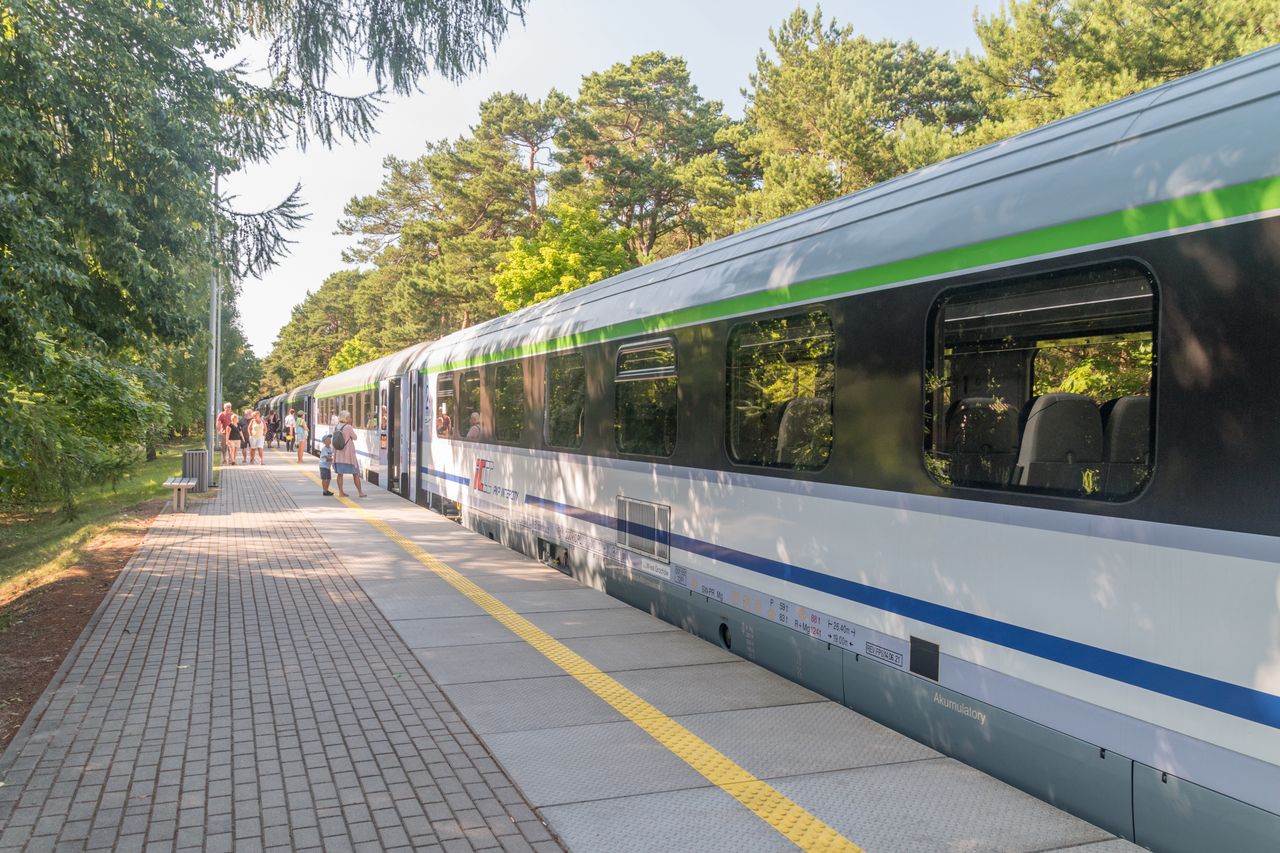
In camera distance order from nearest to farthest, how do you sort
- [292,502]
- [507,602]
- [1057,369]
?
1. [1057,369]
2. [507,602]
3. [292,502]

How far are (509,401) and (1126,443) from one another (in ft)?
28.6

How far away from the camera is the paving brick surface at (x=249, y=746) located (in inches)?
161

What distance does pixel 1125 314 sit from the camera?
376 cm

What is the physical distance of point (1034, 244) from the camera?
4086mm

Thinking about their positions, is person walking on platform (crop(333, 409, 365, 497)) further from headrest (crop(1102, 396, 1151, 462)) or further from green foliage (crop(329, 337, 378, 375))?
green foliage (crop(329, 337, 378, 375))

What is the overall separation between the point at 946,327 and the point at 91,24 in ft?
25.1

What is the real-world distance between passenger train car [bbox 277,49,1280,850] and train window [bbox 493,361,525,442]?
4.37m

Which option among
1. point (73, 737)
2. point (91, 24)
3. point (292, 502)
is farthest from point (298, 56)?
point (292, 502)

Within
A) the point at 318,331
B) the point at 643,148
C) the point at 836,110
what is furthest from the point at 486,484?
the point at 318,331

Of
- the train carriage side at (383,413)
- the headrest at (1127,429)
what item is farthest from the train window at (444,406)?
the headrest at (1127,429)

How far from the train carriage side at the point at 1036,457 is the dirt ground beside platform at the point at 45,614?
4.39 metres

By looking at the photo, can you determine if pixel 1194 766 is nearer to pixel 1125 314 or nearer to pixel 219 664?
pixel 1125 314

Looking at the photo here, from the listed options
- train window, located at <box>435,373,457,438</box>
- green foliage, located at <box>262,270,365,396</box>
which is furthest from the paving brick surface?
green foliage, located at <box>262,270,365,396</box>

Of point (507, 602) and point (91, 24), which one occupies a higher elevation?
point (91, 24)
